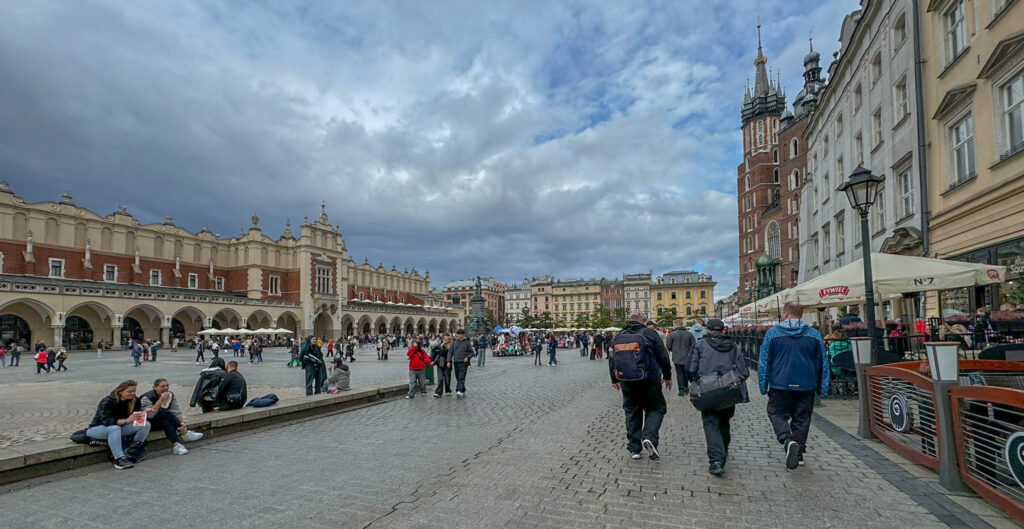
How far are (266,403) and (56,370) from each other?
20.6 metres

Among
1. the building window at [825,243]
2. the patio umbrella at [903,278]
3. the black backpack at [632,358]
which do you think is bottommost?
the black backpack at [632,358]

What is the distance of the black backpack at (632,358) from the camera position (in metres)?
5.67

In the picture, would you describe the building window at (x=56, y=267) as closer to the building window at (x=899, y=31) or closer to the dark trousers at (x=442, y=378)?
the dark trousers at (x=442, y=378)

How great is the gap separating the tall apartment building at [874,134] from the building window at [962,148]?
989 millimetres

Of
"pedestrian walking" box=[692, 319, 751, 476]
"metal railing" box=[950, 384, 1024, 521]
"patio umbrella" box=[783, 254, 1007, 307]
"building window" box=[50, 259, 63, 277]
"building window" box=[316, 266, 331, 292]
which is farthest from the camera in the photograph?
"building window" box=[316, 266, 331, 292]

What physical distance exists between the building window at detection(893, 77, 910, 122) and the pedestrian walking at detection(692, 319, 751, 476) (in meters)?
14.5

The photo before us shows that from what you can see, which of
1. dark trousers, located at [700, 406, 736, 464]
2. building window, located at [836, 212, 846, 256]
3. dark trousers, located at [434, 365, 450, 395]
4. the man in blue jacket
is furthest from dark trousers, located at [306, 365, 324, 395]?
building window, located at [836, 212, 846, 256]

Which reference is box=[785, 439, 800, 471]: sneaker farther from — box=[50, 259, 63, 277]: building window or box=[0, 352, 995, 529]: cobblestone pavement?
box=[50, 259, 63, 277]: building window

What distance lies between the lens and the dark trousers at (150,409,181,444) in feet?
21.5

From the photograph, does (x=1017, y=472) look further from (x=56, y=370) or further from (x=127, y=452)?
(x=56, y=370)

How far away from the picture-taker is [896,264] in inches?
375

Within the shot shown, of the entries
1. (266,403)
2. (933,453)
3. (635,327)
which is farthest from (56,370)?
(933,453)

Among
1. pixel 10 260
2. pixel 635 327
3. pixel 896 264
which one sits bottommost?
pixel 635 327

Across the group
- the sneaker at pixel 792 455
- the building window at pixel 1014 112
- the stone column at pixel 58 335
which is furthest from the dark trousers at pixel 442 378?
the stone column at pixel 58 335
